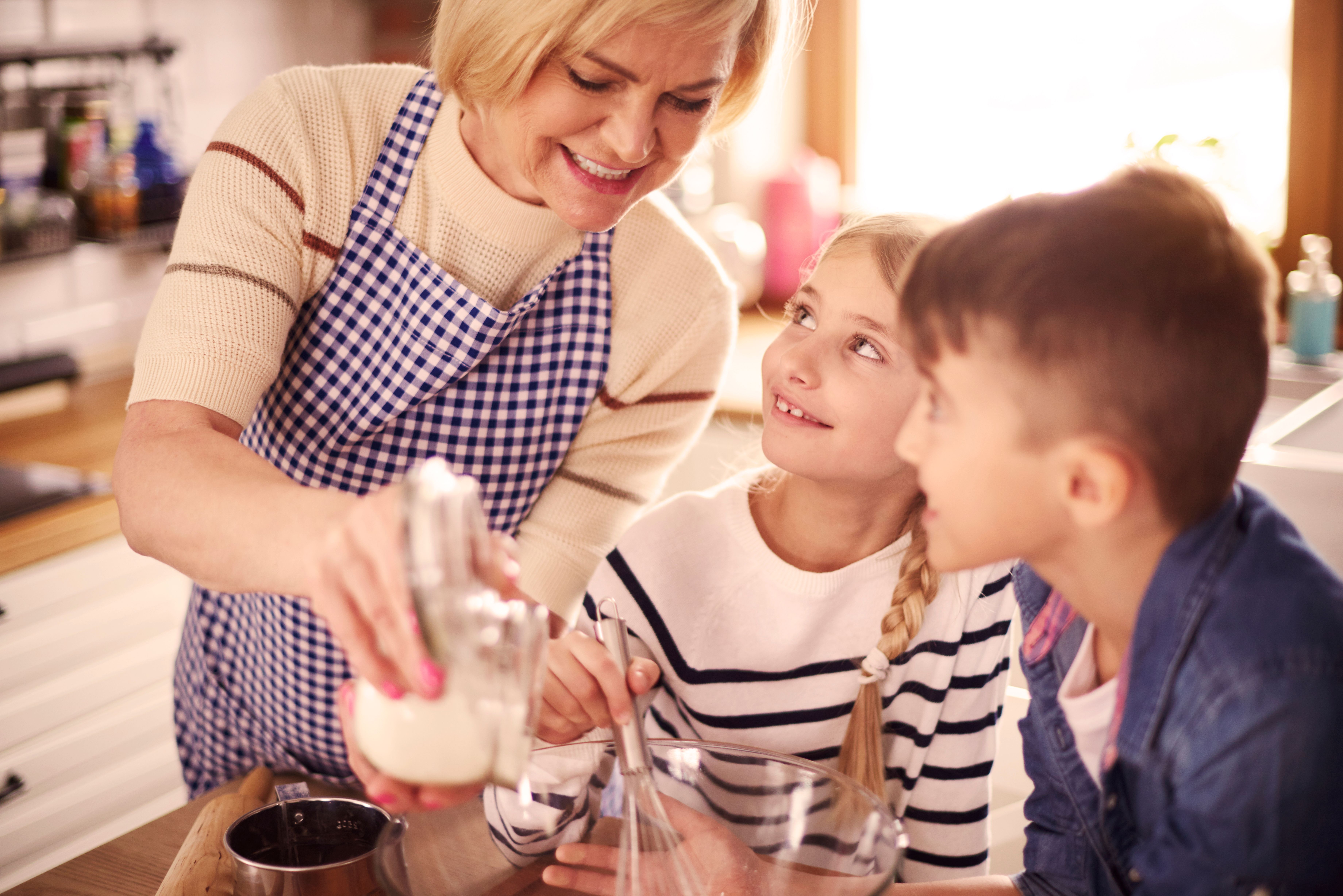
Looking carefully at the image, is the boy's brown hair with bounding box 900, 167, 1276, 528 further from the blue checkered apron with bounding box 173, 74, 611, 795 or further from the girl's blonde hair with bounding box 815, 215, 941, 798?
the blue checkered apron with bounding box 173, 74, 611, 795

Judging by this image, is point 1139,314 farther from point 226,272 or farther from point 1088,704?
point 226,272

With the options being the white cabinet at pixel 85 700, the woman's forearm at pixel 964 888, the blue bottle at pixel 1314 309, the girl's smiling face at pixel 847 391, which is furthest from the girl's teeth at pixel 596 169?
the blue bottle at pixel 1314 309

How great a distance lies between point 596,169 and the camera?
3.01 ft

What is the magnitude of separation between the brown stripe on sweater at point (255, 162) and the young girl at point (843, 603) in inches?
16.8

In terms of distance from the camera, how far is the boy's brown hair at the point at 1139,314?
1.84 ft

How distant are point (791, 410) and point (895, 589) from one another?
193mm

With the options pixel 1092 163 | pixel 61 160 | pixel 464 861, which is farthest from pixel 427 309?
pixel 1092 163

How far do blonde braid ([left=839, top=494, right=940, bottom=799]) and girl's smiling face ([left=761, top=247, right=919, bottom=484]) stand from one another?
0.29 feet

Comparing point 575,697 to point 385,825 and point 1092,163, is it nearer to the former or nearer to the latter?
point 385,825

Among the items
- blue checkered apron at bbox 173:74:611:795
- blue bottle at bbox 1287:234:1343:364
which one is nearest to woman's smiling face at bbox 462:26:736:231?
blue checkered apron at bbox 173:74:611:795

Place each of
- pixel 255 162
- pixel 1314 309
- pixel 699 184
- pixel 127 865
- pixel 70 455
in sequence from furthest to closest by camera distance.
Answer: pixel 699 184, pixel 1314 309, pixel 70 455, pixel 255 162, pixel 127 865

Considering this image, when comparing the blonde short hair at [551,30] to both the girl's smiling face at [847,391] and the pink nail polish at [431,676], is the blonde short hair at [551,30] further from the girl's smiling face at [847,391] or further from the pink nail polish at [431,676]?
the pink nail polish at [431,676]

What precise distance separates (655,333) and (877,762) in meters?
0.43

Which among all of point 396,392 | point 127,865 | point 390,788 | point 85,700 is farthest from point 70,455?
point 390,788
